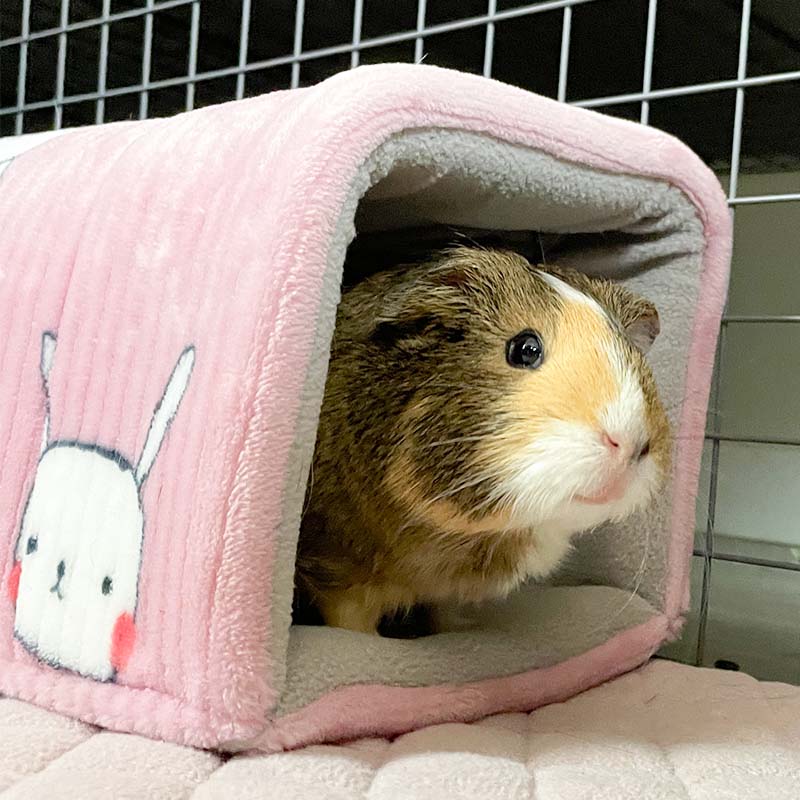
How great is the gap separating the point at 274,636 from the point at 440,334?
319 millimetres

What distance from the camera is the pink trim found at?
2.42ft

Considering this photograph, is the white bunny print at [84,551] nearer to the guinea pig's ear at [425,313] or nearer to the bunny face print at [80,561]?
the bunny face print at [80,561]

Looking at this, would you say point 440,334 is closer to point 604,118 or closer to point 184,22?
point 604,118

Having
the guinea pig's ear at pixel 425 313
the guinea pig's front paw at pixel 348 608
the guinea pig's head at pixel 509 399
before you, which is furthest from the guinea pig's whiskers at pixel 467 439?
the guinea pig's front paw at pixel 348 608

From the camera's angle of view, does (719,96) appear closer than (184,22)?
No

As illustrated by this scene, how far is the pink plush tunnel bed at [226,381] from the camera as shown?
0.71m

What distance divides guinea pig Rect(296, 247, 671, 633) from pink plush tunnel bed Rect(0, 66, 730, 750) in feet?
0.29

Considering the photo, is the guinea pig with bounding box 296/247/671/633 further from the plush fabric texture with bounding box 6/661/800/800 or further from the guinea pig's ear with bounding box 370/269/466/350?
the plush fabric texture with bounding box 6/661/800/800

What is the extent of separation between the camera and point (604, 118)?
0.94 m

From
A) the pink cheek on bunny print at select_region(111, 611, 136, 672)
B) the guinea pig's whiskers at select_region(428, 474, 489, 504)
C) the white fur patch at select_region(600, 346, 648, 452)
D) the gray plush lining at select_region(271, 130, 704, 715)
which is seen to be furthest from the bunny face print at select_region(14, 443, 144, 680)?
the white fur patch at select_region(600, 346, 648, 452)

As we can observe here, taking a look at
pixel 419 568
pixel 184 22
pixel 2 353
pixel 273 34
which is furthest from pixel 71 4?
pixel 419 568

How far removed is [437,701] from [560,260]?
0.57 metres

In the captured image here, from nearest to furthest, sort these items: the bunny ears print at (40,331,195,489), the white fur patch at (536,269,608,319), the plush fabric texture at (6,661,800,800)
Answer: the plush fabric texture at (6,661,800,800) < the bunny ears print at (40,331,195,489) < the white fur patch at (536,269,608,319)

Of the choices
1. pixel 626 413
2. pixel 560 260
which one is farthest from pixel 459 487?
pixel 560 260
